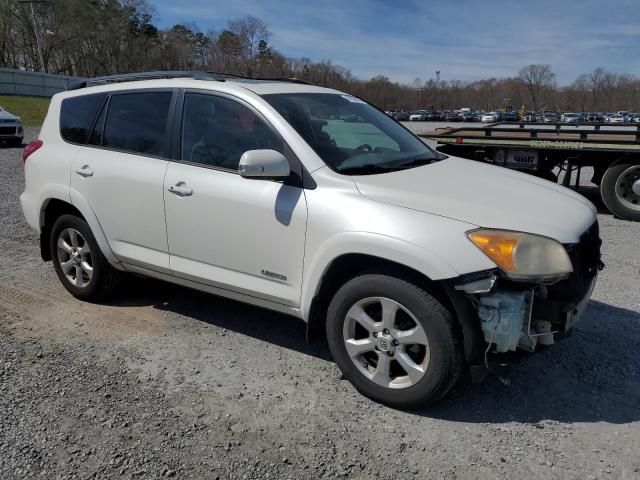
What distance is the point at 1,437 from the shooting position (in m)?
2.82

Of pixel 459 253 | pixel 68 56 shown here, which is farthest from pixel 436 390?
pixel 68 56

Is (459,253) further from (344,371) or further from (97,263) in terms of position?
(97,263)

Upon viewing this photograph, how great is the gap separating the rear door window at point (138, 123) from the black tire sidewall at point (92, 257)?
27.6 inches

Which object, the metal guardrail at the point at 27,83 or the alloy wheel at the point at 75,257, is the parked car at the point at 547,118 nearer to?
the alloy wheel at the point at 75,257

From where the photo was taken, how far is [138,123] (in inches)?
161

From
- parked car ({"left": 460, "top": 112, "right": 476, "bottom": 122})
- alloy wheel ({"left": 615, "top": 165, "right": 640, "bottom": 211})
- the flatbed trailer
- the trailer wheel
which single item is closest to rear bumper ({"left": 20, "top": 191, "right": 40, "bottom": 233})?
the flatbed trailer

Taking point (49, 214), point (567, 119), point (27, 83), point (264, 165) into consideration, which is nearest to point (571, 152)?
point (264, 165)

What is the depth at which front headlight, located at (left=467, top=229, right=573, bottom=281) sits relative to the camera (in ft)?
8.87

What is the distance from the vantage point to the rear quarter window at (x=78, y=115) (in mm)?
4422

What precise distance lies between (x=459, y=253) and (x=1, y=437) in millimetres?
2539

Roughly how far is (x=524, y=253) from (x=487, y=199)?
0.49m

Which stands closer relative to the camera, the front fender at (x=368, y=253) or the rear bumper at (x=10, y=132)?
the front fender at (x=368, y=253)

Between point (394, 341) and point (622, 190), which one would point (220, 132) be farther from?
point (622, 190)

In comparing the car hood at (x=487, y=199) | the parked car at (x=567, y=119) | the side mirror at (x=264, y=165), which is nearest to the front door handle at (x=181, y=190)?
the side mirror at (x=264, y=165)
